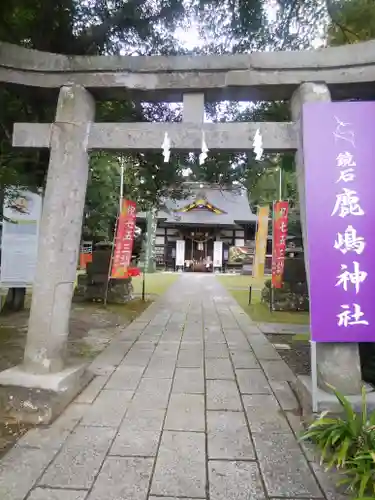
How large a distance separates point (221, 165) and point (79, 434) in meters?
6.51

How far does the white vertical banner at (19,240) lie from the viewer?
809cm

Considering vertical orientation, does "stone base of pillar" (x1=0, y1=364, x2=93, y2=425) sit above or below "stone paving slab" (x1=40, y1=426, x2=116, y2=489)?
above

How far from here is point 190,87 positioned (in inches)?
156

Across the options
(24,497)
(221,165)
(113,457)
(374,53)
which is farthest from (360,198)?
(221,165)

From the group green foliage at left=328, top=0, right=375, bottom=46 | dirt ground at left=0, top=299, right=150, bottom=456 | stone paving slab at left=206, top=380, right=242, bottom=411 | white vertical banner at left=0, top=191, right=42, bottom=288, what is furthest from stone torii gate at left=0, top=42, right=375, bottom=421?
white vertical banner at left=0, top=191, right=42, bottom=288

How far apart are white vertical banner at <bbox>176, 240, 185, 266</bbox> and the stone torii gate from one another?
2887cm

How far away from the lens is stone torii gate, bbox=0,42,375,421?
12.4 feet

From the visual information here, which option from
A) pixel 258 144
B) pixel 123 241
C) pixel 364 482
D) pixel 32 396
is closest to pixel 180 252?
pixel 123 241

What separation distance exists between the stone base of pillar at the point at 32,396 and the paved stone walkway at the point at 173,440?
14cm

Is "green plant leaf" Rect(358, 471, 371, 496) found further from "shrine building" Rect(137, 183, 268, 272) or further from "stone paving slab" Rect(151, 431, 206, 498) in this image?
"shrine building" Rect(137, 183, 268, 272)

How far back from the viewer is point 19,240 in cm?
815

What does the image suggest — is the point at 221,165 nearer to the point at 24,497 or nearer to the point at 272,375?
the point at 272,375

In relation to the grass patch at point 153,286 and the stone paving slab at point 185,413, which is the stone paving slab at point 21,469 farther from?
the grass patch at point 153,286

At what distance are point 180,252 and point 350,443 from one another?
3057cm
